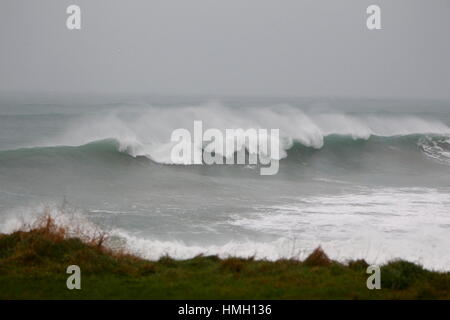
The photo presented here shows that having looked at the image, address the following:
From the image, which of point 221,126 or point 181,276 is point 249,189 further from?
point 221,126

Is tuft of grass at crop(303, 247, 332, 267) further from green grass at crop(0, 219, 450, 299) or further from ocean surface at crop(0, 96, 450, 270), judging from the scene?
ocean surface at crop(0, 96, 450, 270)

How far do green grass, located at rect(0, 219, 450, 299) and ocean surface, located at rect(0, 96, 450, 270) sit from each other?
1.26 meters

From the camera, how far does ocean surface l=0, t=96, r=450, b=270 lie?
10.3 m

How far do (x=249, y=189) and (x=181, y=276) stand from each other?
35.6 ft

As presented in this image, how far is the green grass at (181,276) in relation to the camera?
17.1 feet

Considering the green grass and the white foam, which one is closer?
the green grass

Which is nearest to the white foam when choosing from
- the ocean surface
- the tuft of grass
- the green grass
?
the ocean surface

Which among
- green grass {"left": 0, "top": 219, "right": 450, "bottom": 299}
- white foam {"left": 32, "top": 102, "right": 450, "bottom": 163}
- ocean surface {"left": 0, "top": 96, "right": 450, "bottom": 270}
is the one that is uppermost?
white foam {"left": 32, "top": 102, "right": 450, "bottom": 163}

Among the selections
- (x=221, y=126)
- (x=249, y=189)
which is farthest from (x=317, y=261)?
(x=221, y=126)

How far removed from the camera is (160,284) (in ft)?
18.1

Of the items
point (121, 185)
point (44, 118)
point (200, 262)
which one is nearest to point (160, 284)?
point (200, 262)

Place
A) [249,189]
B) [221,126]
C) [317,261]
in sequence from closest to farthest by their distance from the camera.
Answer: [317,261] < [249,189] < [221,126]

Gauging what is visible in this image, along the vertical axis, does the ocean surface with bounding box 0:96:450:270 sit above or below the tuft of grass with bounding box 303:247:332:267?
above

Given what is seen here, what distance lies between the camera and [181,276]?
5.86 metres
